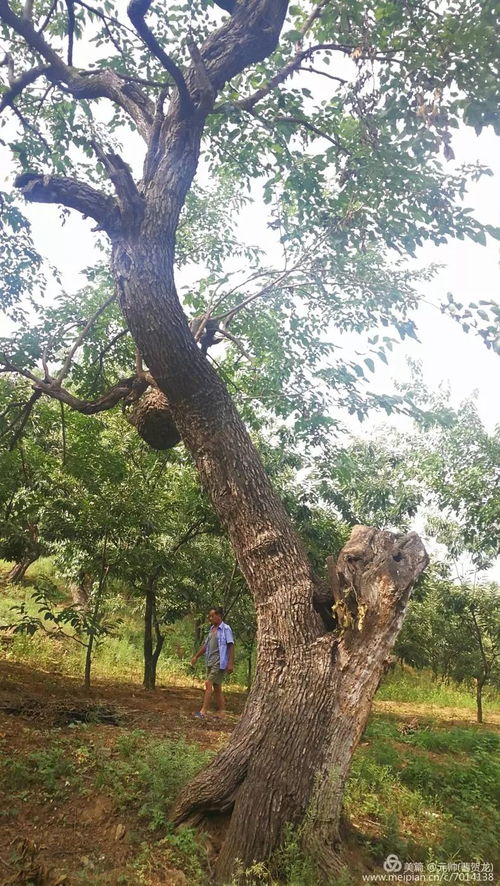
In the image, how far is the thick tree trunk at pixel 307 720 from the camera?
9.41 ft

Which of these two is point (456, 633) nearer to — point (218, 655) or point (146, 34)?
point (218, 655)

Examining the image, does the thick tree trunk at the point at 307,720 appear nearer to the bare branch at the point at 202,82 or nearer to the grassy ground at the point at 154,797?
the grassy ground at the point at 154,797

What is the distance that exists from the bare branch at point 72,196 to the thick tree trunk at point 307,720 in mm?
3099

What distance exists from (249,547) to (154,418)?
1898 mm

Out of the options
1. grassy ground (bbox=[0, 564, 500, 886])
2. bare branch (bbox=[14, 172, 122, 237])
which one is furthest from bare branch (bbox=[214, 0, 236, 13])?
grassy ground (bbox=[0, 564, 500, 886])

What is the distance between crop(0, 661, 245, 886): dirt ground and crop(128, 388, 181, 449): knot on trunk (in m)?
2.73

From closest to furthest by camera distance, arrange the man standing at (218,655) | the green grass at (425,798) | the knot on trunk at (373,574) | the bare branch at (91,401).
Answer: the knot on trunk at (373,574)
the green grass at (425,798)
the bare branch at (91,401)
the man standing at (218,655)

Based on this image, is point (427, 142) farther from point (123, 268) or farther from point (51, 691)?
point (51, 691)

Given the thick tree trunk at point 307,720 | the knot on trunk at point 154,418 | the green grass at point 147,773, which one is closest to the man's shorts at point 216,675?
the green grass at point 147,773

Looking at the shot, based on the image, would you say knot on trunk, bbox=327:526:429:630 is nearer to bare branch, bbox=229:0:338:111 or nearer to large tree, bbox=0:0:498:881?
large tree, bbox=0:0:498:881

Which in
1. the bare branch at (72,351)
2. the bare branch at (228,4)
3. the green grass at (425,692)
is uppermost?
the bare branch at (228,4)

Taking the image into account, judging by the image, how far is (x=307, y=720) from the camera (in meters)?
3.06

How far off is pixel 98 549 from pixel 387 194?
6.19m

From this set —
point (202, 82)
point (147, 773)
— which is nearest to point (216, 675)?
point (147, 773)
